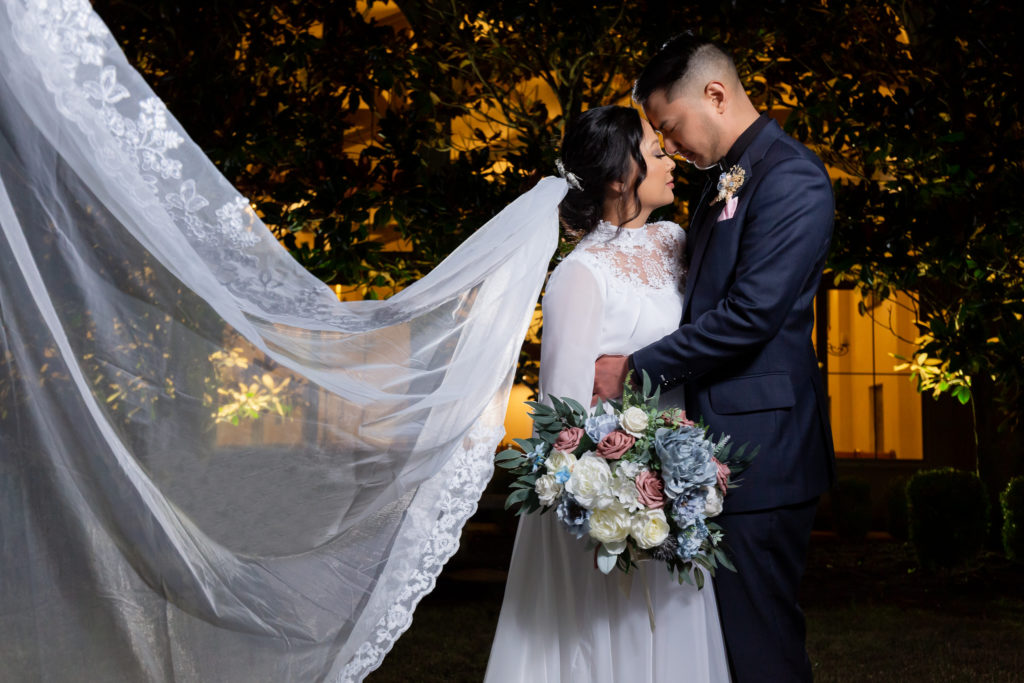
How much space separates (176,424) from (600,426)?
32.1 inches

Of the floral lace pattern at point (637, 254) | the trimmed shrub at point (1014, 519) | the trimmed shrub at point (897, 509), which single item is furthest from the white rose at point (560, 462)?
the trimmed shrub at point (897, 509)

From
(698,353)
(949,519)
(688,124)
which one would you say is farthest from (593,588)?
(949,519)

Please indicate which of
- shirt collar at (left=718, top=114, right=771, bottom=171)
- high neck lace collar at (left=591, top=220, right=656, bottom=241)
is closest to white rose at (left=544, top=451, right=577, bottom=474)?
high neck lace collar at (left=591, top=220, right=656, bottom=241)

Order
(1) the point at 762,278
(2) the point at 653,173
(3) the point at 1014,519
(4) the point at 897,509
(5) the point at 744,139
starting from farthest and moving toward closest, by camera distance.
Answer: (4) the point at 897,509 → (3) the point at 1014,519 → (2) the point at 653,173 → (5) the point at 744,139 → (1) the point at 762,278

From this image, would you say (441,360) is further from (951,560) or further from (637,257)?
(951,560)

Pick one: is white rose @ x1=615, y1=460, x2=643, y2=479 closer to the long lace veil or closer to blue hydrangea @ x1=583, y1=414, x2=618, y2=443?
blue hydrangea @ x1=583, y1=414, x2=618, y2=443

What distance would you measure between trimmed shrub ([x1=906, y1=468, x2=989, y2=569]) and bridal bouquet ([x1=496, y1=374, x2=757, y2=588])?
510 cm

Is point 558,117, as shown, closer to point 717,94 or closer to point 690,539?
point 717,94

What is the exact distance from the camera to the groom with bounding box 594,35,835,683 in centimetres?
219

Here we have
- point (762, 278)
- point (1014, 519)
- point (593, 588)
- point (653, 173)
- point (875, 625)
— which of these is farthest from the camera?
point (1014, 519)

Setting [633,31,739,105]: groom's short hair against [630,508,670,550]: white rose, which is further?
[633,31,739,105]: groom's short hair

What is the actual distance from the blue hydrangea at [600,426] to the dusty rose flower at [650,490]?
0.43 feet

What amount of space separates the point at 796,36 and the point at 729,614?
2755 mm

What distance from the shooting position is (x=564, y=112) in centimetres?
438
